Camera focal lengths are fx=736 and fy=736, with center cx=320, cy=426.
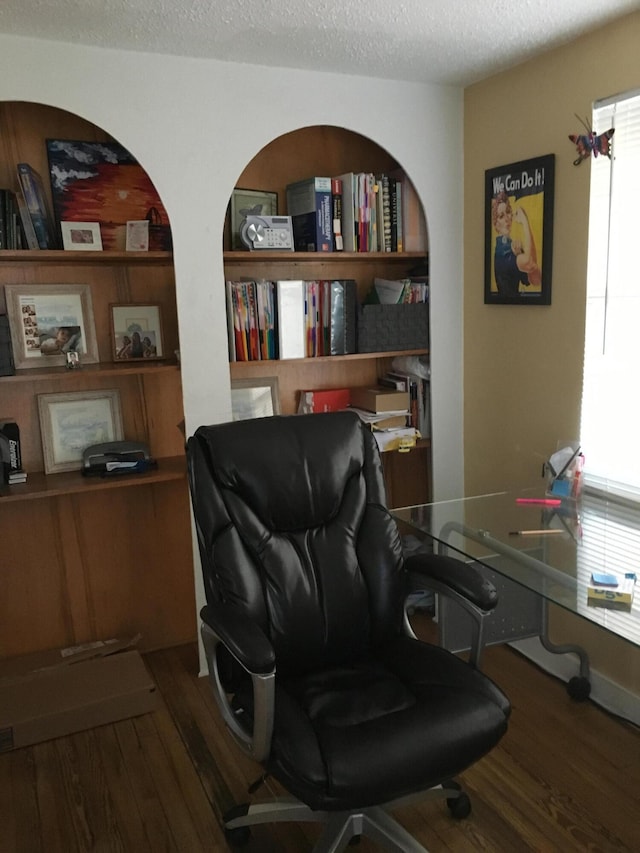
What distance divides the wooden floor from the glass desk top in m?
0.67

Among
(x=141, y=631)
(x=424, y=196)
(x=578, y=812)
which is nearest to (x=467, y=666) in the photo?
(x=578, y=812)

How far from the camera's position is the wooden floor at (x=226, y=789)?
1959mm

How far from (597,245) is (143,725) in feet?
7.29

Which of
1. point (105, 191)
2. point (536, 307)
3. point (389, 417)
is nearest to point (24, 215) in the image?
point (105, 191)

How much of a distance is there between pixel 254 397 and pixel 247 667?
1.63 meters

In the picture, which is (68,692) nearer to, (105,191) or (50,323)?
(50,323)

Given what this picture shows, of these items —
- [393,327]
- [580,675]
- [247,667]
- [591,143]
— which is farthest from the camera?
[393,327]

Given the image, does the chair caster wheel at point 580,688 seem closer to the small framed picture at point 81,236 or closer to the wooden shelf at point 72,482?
the wooden shelf at point 72,482

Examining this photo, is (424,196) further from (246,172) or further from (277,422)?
(277,422)

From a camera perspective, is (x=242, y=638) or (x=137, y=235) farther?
(x=137, y=235)

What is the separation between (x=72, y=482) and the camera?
8.52ft

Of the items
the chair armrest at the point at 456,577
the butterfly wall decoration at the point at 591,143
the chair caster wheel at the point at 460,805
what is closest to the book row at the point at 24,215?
the chair armrest at the point at 456,577

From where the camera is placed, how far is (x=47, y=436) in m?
2.70

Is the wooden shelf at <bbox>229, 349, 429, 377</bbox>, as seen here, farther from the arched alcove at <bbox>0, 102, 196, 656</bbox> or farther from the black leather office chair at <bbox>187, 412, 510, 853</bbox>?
the black leather office chair at <bbox>187, 412, 510, 853</bbox>
